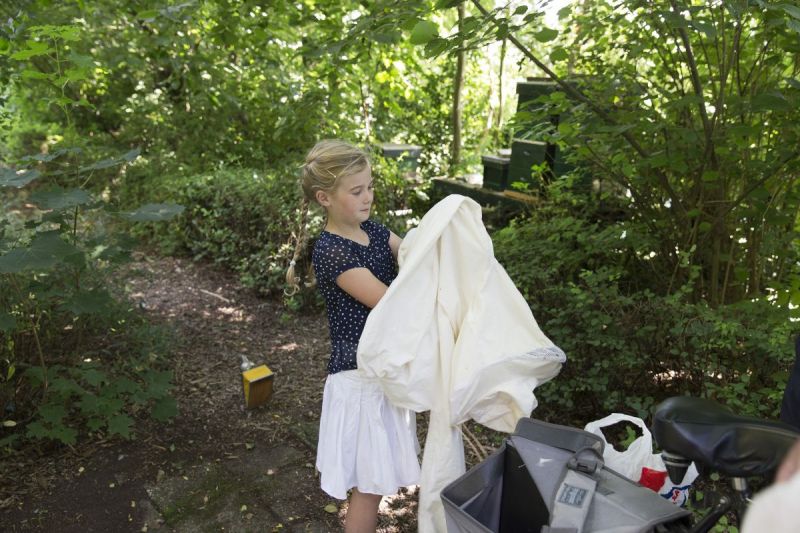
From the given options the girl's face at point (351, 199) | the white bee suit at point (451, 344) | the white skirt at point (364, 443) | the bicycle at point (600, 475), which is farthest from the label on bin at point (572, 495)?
the girl's face at point (351, 199)

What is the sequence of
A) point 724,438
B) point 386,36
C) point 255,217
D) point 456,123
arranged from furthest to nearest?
point 456,123 < point 255,217 < point 386,36 < point 724,438

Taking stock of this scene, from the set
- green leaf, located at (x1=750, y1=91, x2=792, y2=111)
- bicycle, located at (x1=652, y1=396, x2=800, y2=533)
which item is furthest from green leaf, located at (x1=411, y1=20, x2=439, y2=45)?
bicycle, located at (x1=652, y1=396, x2=800, y2=533)

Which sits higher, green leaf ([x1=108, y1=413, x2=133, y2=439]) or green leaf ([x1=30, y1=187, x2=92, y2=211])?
green leaf ([x1=30, y1=187, x2=92, y2=211])

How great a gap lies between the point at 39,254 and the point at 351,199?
4.55ft

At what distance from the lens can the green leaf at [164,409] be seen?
3.38 meters

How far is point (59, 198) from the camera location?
2725mm

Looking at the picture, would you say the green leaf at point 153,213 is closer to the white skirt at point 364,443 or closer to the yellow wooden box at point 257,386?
the white skirt at point 364,443

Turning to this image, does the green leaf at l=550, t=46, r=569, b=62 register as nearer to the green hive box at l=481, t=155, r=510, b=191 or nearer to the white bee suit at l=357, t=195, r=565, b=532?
the white bee suit at l=357, t=195, r=565, b=532

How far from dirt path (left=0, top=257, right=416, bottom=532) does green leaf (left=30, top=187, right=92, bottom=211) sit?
49.1 inches

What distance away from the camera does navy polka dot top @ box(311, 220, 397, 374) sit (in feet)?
7.35

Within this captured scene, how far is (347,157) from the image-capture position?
2242 mm

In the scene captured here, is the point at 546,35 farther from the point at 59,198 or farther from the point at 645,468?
the point at 59,198

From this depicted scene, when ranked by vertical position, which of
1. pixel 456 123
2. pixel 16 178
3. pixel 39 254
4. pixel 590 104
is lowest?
pixel 39 254

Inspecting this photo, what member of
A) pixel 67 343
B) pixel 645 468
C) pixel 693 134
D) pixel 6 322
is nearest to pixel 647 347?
pixel 693 134
